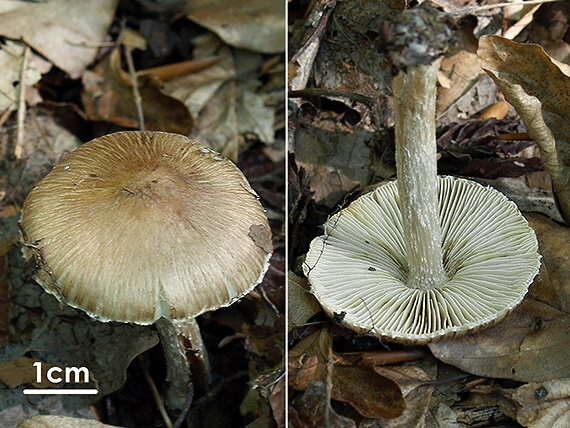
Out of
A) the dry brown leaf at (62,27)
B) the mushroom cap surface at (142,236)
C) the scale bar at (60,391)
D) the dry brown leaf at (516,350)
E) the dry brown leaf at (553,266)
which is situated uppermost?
the dry brown leaf at (62,27)

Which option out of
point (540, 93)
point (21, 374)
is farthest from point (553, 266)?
point (21, 374)

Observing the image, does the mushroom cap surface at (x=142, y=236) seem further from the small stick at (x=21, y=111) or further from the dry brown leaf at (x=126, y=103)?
the dry brown leaf at (x=126, y=103)

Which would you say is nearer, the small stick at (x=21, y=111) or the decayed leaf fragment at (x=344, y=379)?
the decayed leaf fragment at (x=344, y=379)

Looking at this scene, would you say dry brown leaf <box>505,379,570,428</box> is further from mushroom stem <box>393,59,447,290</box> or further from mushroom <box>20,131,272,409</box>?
mushroom <box>20,131,272,409</box>

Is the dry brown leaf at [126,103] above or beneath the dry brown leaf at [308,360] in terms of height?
above

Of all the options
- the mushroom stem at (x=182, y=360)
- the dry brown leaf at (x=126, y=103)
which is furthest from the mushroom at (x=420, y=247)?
the dry brown leaf at (x=126, y=103)

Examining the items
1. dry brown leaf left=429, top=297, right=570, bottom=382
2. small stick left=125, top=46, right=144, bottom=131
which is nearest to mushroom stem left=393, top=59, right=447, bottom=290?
dry brown leaf left=429, top=297, right=570, bottom=382
